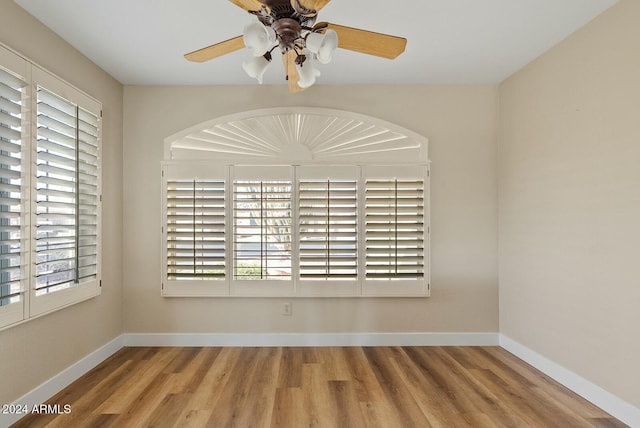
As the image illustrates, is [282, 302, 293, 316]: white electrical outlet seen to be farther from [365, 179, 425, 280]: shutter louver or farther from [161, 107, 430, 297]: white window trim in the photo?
[365, 179, 425, 280]: shutter louver

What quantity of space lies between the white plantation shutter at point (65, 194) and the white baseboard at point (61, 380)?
26.2 inches

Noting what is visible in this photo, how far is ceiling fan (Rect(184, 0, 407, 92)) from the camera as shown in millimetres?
1485

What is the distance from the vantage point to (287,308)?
336cm

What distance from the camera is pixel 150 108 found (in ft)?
11.2

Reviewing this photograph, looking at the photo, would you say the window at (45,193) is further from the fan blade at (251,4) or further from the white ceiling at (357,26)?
the fan blade at (251,4)

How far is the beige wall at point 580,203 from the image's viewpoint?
6.93 ft

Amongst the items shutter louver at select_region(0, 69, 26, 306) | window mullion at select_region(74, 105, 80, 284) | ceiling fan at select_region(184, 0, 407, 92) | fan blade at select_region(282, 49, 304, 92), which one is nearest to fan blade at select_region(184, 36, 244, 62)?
ceiling fan at select_region(184, 0, 407, 92)

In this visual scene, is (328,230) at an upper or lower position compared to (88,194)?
lower

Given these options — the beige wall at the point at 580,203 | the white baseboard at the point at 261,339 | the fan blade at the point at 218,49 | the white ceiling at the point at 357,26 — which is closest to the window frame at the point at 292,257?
the white baseboard at the point at 261,339

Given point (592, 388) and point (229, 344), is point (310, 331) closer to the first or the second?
point (229, 344)

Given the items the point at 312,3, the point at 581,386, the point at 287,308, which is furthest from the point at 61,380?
the point at 581,386

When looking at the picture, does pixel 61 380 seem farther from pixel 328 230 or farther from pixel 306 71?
pixel 306 71

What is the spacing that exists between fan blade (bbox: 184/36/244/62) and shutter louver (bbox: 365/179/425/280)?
1896 mm

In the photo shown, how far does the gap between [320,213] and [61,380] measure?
2.47 meters
